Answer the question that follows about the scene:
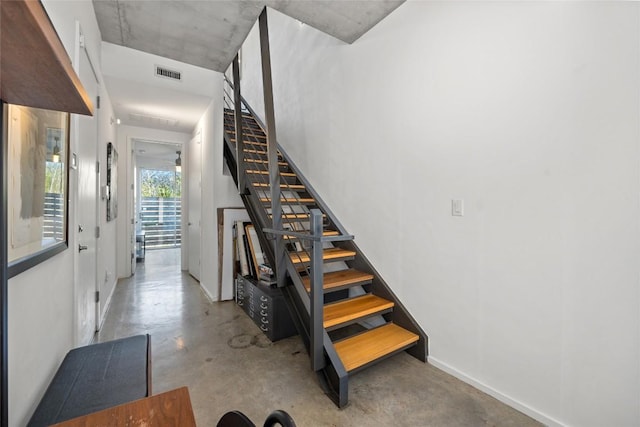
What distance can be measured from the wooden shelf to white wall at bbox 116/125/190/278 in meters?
4.65

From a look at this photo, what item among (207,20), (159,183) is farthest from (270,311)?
(159,183)

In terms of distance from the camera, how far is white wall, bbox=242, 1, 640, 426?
1.35 meters

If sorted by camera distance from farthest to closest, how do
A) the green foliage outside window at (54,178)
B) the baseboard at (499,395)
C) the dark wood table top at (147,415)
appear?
the baseboard at (499,395) < the green foliage outside window at (54,178) < the dark wood table top at (147,415)

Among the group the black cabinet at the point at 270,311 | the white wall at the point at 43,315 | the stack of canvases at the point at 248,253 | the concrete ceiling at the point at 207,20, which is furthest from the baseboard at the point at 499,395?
the concrete ceiling at the point at 207,20

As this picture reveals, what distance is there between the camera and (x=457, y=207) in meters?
2.00

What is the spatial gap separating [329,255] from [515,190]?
1606mm

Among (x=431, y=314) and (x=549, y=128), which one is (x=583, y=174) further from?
(x=431, y=314)

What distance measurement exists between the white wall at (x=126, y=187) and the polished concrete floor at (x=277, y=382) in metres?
2.01

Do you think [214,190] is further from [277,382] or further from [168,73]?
[277,382]

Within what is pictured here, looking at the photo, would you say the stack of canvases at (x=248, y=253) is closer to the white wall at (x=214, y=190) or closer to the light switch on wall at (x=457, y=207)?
the white wall at (x=214, y=190)

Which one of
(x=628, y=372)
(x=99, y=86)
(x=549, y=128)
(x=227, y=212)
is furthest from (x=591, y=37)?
(x=99, y=86)

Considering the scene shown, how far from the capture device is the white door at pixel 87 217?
2.00 metres

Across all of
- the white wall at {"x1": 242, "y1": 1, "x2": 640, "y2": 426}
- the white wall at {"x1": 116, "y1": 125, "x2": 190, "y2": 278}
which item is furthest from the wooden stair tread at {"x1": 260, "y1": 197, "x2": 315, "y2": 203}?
the white wall at {"x1": 116, "y1": 125, "x2": 190, "y2": 278}

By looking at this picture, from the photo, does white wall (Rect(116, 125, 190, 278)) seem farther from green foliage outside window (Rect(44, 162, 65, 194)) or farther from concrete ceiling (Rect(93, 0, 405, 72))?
green foliage outside window (Rect(44, 162, 65, 194))
